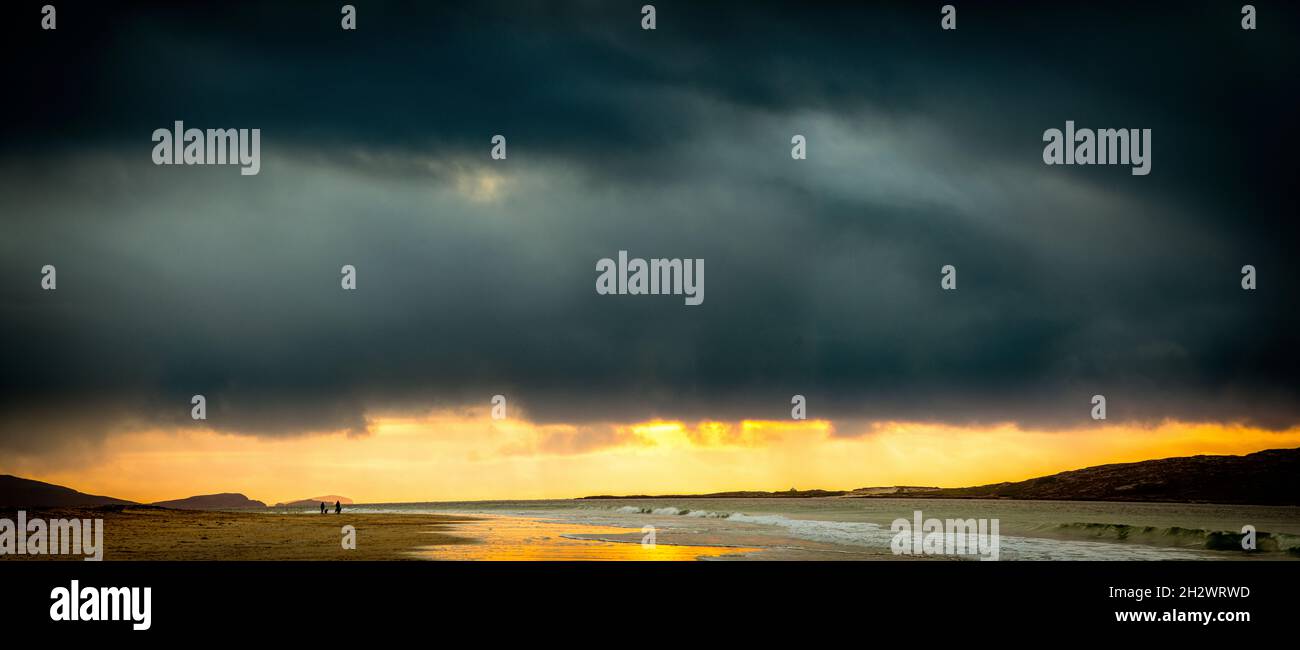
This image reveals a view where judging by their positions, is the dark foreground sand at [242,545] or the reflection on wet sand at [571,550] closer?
the reflection on wet sand at [571,550]

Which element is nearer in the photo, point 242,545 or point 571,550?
point 571,550

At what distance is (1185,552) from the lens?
37469 millimetres

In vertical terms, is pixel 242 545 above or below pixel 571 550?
below

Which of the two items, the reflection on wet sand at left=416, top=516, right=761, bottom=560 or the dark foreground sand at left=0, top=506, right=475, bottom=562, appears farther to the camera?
the dark foreground sand at left=0, top=506, right=475, bottom=562
